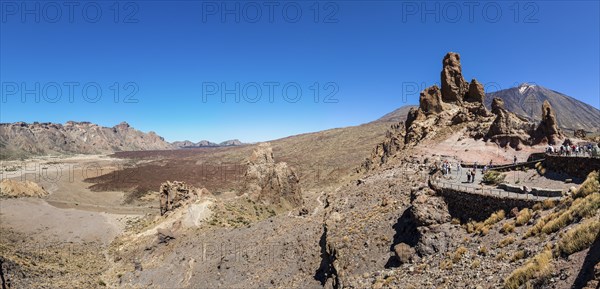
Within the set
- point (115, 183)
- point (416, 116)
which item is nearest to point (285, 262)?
point (416, 116)

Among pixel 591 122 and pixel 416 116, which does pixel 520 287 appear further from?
pixel 591 122

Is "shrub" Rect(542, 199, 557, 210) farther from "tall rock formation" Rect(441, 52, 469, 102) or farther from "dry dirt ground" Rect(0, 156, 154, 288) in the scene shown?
"dry dirt ground" Rect(0, 156, 154, 288)

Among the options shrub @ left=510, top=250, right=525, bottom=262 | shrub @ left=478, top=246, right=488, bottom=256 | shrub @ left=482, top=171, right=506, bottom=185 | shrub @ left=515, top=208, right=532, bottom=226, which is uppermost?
shrub @ left=482, top=171, right=506, bottom=185

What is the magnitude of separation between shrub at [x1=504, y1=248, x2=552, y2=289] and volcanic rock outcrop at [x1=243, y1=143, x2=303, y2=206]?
2942 centimetres

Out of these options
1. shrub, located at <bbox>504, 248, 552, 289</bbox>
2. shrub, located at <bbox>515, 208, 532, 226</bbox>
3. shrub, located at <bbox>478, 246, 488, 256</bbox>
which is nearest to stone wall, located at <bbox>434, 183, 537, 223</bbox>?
shrub, located at <bbox>515, 208, 532, 226</bbox>

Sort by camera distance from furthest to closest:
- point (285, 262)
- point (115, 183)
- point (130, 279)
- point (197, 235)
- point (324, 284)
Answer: point (115, 183)
point (197, 235)
point (130, 279)
point (285, 262)
point (324, 284)

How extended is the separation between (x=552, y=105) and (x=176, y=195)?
181 metres

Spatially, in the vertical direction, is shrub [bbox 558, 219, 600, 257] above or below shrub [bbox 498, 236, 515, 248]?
above

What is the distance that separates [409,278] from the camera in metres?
10.9

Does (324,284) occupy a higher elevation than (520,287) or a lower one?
lower

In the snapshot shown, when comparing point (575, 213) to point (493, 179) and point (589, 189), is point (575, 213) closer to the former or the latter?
point (589, 189)

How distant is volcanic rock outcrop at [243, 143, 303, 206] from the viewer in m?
36.2

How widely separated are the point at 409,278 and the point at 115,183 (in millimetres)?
93076

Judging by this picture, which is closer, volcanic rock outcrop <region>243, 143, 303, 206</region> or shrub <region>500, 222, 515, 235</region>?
shrub <region>500, 222, 515, 235</region>
